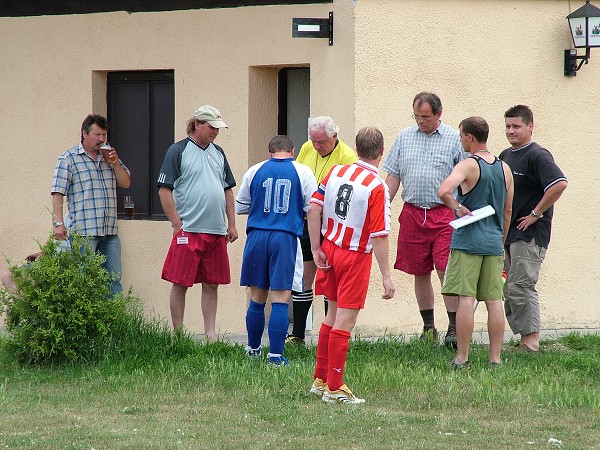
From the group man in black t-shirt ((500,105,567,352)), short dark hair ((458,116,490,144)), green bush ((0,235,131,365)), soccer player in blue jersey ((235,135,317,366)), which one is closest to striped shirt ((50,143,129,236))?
green bush ((0,235,131,365))

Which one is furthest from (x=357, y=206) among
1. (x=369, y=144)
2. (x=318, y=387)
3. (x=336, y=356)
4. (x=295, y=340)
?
(x=295, y=340)

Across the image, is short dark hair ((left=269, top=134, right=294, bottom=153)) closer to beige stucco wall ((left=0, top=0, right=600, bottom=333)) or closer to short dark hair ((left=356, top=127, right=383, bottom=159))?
short dark hair ((left=356, top=127, right=383, bottom=159))

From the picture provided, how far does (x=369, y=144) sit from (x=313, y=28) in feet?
10.4

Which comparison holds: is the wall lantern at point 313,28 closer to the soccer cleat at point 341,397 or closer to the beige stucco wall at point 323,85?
the beige stucco wall at point 323,85

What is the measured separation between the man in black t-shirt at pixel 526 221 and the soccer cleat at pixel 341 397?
8.24ft

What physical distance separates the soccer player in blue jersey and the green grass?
15.7 inches

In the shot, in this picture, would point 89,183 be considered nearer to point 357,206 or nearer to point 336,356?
point 357,206

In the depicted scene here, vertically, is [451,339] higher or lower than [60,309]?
lower

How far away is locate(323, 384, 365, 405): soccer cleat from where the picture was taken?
7223 mm

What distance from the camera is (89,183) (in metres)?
9.70

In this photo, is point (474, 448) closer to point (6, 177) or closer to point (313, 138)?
point (313, 138)

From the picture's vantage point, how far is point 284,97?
11.3 m

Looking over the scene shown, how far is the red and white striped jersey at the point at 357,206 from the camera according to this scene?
23.8 feet

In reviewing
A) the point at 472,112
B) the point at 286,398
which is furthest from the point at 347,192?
the point at 472,112
